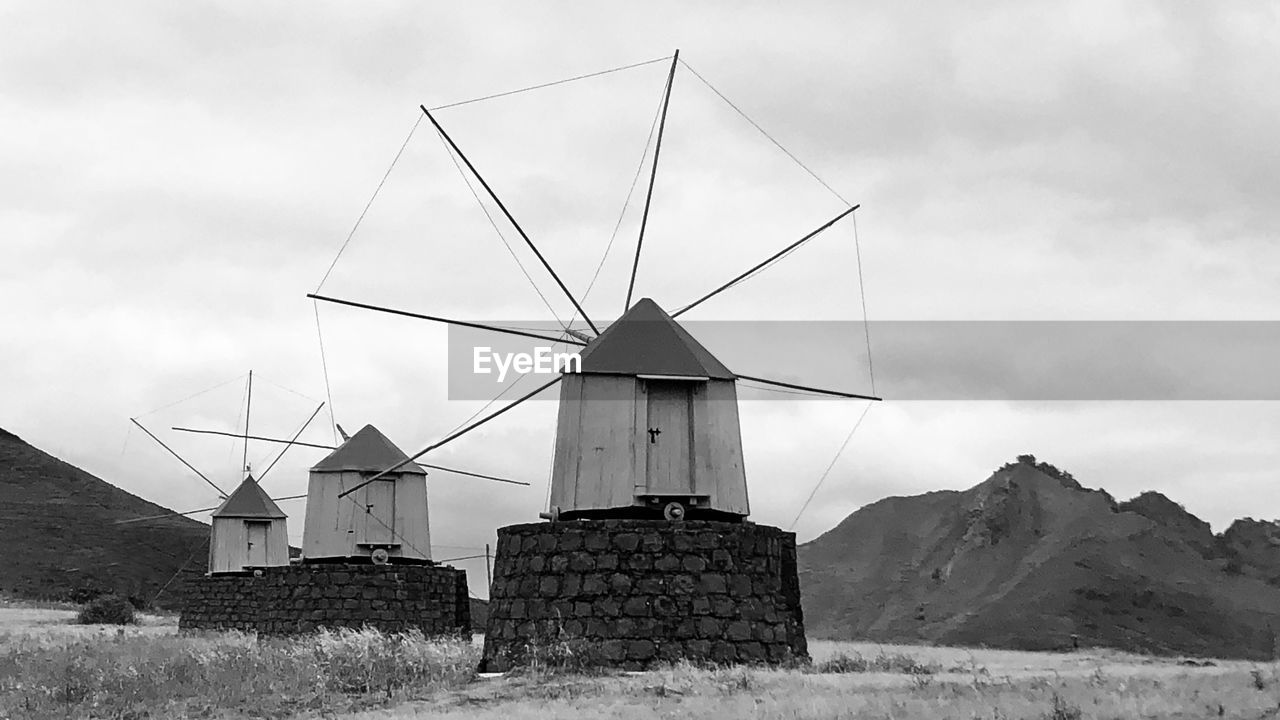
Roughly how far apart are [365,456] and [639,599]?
49.4 ft

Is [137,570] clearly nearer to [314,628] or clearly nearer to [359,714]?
[314,628]

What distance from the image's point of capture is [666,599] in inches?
684

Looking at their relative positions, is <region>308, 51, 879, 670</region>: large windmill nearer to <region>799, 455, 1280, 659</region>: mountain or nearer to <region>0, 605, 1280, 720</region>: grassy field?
<region>0, 605, 1280, 720</region>: grassy field

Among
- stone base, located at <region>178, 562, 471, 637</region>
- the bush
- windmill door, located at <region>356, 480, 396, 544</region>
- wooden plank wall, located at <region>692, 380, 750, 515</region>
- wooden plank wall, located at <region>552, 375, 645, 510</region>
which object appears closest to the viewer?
wooden plank wall, located at <region>552, 375, 645, 510</region>

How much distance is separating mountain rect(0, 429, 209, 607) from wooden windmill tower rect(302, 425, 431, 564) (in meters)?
29.6

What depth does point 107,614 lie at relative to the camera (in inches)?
1591

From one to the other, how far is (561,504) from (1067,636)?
1817 centimetres

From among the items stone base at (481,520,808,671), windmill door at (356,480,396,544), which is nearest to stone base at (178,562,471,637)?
windmill door at (356,480,396,544)

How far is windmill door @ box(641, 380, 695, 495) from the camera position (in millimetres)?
18297

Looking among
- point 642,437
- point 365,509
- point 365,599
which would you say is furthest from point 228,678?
point 365,509

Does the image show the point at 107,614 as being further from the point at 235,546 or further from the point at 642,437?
the point at 642,437

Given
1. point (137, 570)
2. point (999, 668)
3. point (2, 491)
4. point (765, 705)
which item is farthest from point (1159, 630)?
point (2, 491)

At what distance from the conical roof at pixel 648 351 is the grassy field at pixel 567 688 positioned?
13.9ft

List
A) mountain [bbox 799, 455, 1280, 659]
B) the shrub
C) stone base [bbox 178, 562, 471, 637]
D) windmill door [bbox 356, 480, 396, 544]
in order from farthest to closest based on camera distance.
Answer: mountain [bbox 799, 455, 1280, 659] < windmill door [bbox 356, 480, 396, 544] < stone base [bbox 178, 562, 471, 637] < the shrub
